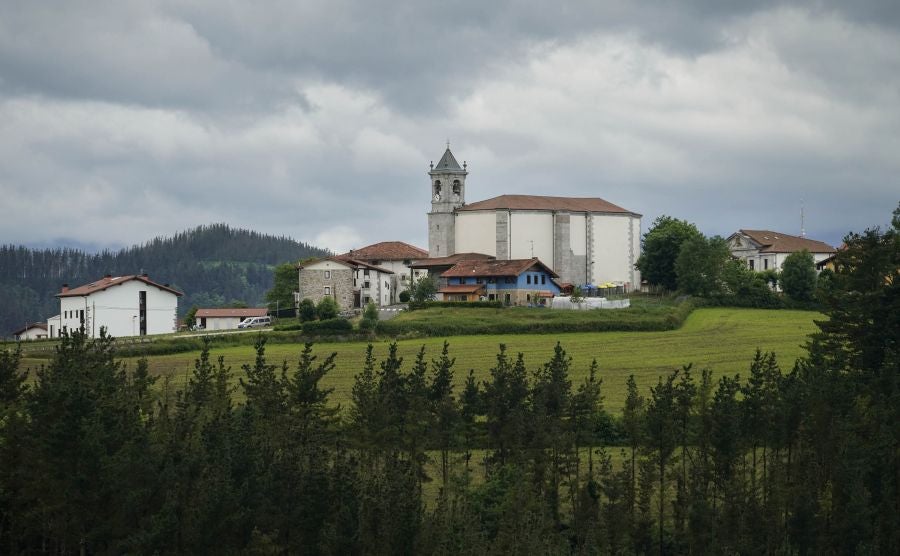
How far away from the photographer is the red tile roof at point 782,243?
4663 inches

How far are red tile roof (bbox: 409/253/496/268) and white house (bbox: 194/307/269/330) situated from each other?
13.9 meters

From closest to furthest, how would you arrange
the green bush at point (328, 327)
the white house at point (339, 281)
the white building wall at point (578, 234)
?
the green bush at point (328, 327)
the white house at point (339, 281)
the white building wall at point (578, 234)

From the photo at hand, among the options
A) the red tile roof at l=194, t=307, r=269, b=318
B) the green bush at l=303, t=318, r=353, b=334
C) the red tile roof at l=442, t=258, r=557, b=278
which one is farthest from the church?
the green bush at l=303, t=318, r=353, b=334

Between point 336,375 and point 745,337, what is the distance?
2592 cm

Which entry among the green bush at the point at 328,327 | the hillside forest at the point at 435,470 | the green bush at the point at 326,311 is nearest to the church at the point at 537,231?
the green bush at the point at 326,311

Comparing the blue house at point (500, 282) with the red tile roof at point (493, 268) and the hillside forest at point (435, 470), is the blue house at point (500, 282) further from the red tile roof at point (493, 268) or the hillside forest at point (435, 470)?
the hillside forest at point (435, 470)

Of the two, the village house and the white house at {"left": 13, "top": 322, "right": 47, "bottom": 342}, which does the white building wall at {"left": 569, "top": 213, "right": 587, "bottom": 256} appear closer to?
the village house

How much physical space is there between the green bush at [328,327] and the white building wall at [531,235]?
3694cm

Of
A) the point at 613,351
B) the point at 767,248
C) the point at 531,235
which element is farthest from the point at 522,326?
the point at 767,248

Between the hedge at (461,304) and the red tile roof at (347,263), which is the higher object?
the red tile roof at (347,263)

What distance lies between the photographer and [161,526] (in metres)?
26.6

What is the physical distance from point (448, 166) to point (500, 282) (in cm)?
2060

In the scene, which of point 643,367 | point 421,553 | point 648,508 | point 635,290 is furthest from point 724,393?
point 635,290

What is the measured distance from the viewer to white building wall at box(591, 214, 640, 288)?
374 feet
